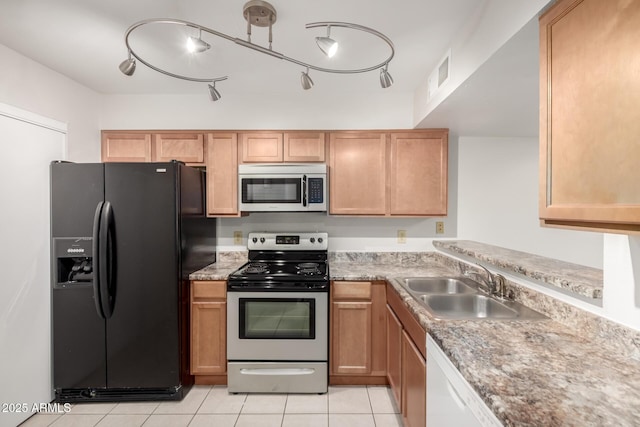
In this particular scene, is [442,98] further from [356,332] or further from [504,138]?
[356,332]

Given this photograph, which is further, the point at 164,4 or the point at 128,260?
the point at 128,260

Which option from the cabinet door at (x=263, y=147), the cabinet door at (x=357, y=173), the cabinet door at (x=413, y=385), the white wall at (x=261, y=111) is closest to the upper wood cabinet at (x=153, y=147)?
the white wall at (x=261, y=111)

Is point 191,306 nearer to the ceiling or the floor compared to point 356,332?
nearer to the ceiling

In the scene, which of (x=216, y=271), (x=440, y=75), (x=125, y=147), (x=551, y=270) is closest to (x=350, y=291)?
(x=216, y=271)

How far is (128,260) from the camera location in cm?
213

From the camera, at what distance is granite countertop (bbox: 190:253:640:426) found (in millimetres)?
755

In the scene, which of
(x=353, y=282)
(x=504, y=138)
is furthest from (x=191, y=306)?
(x=504, y=138)

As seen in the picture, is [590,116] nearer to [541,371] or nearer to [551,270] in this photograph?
[541,371]

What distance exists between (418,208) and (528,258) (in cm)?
94

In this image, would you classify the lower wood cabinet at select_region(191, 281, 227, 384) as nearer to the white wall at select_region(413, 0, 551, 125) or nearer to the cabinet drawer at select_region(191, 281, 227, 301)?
the cabinet drawer at select_region(191, 281, 227, 301)

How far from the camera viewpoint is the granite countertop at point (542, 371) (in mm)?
755

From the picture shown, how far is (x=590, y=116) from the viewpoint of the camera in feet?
2.87

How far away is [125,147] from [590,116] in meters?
3.19

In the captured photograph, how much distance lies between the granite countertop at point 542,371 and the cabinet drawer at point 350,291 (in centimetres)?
81
